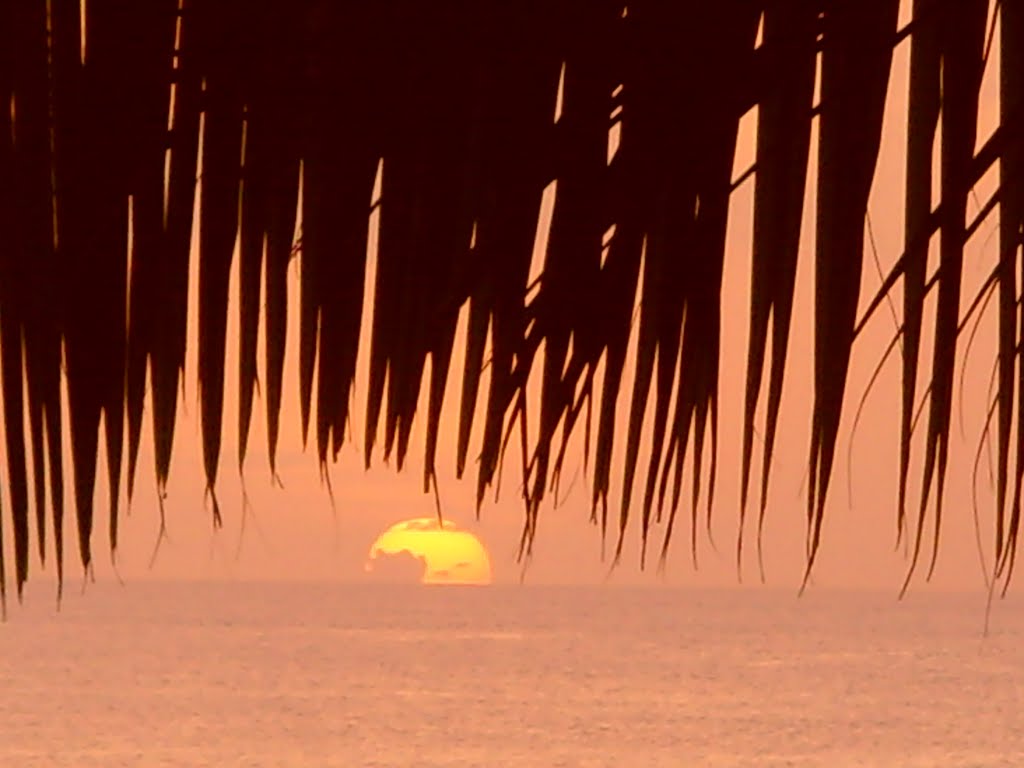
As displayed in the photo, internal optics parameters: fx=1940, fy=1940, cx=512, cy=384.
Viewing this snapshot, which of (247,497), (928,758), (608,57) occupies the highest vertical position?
(608,57)

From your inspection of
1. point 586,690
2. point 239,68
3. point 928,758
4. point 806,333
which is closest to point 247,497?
point 239,68

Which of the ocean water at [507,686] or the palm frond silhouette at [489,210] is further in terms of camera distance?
the ocean water at [507,686]

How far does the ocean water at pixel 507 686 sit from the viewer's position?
51.4 metres

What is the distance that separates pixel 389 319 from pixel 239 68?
12 centimetres

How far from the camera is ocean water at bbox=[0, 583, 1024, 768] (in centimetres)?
5141

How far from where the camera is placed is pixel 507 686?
227ft

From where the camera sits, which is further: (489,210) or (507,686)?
(507,686)

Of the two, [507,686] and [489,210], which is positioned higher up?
[489,210]

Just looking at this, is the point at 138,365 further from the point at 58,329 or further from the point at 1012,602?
the point at 1012,602

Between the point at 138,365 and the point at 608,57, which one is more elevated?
the point at 608,57

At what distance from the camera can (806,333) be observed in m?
0.90

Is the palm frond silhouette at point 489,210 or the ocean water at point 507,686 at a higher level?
the palm frond silhouette at point 489,210

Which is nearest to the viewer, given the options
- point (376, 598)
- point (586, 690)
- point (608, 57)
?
point (608, 57)

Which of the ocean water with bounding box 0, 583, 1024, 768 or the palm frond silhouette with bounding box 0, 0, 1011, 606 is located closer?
the palm frond silhouette with bounding box 0, 0, 1011, 606
